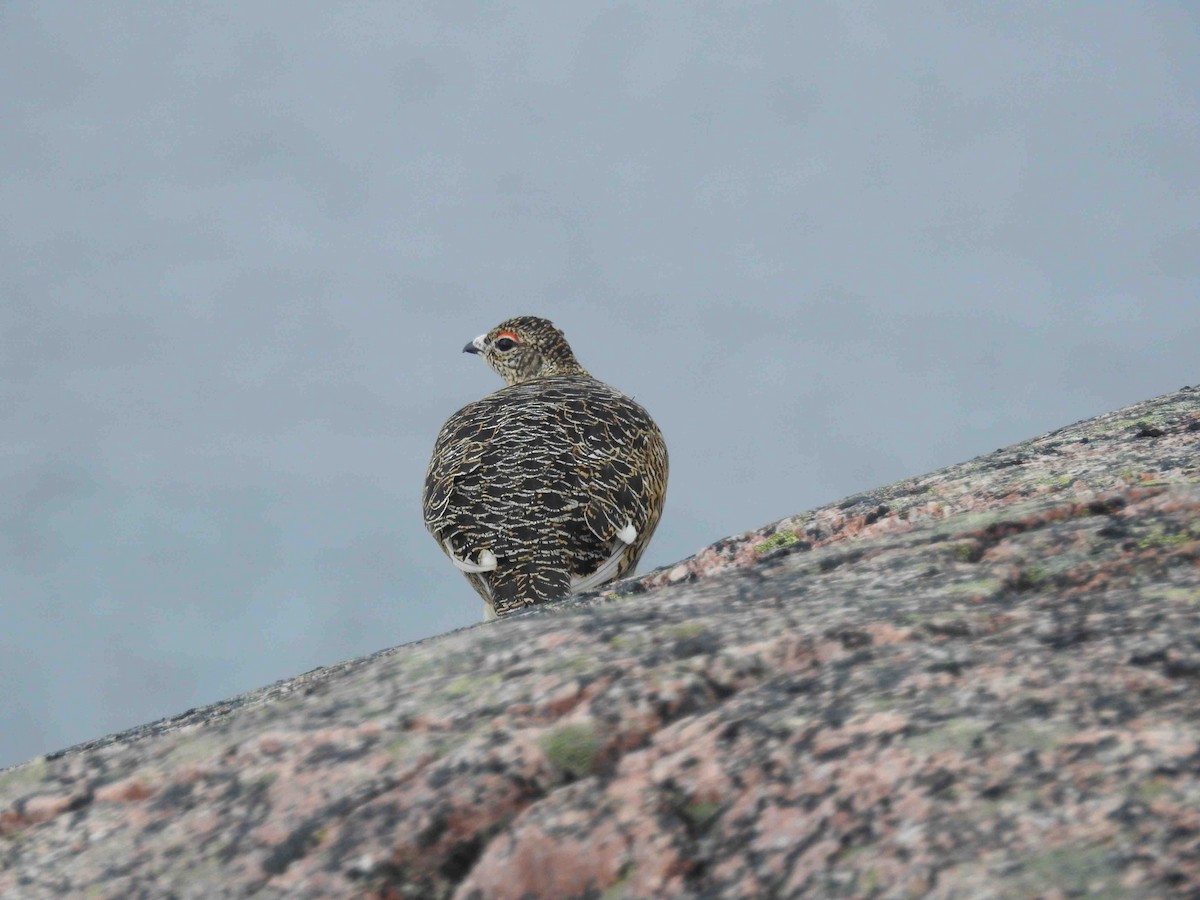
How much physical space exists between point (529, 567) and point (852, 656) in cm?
979

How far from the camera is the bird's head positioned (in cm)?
2081

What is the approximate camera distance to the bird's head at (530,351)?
2081 cm

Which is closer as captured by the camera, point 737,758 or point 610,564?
point 737,758

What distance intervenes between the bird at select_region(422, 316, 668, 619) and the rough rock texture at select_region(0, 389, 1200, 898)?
28.4 ft

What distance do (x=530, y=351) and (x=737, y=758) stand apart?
17.1 m

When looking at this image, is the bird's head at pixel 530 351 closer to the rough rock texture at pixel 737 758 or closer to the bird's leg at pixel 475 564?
the bird's leg at pixel 475 564

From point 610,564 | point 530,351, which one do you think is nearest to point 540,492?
point 610,564

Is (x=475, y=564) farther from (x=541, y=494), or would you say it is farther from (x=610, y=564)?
(x=610, y=564)

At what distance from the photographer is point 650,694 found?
4.36m

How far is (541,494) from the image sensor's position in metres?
14.4

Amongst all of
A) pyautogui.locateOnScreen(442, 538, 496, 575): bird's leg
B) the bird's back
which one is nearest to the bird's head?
the bird's back

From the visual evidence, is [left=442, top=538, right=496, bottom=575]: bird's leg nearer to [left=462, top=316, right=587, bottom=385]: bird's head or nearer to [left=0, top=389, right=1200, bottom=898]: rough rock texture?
[left=462, top=316, right=587, bottom=385]: bird's head

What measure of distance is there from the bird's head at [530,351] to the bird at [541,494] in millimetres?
4539

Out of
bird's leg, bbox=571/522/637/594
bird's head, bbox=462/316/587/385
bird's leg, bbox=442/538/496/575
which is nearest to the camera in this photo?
bird's leg, bbox=442/538/496/575
